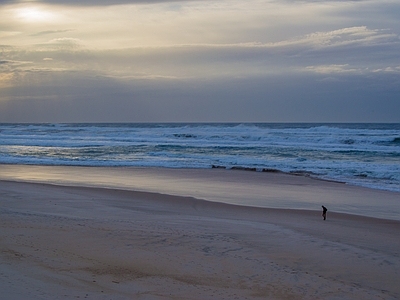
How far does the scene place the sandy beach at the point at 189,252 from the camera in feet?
17.4

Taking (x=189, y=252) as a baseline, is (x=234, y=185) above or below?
below

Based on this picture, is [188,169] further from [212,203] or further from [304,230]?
[304,230]

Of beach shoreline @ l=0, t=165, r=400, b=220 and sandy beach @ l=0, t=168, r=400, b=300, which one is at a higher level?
sandy beach @ l=0, t=168, r=400, b=300

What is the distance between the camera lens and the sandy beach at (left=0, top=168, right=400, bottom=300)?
529 cm

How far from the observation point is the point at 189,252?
673 cm

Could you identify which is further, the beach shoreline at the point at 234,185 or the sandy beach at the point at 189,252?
the beach shoreline at the point at 234,185

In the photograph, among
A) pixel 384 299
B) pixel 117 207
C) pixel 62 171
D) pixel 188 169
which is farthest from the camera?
pixel 188 169

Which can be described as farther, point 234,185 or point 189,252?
point 234,185

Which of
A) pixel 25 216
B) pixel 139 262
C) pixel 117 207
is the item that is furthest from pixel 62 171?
pixel 139 262

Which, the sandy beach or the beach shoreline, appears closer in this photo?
the sandy beach

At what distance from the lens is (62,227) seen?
779 centimetres

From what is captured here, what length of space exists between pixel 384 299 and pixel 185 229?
373 centimetres

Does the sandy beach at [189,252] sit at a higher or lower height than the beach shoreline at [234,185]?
higher

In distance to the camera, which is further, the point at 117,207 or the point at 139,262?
the point at 117,207
